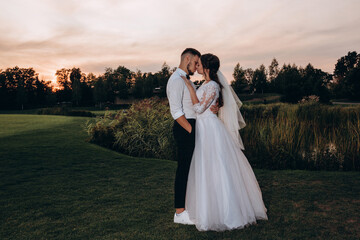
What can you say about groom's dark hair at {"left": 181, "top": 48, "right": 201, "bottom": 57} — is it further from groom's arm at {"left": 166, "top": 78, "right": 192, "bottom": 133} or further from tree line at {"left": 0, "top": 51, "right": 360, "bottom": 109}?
tree line at {"left": 0, "top": 51, "right": 360, "bottom": 109}

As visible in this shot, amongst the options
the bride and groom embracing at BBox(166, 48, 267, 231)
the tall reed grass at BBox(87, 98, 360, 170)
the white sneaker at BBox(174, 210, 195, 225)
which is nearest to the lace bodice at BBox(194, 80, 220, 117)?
the bride and groom embracing at BBox(166, 48, 267, 231)

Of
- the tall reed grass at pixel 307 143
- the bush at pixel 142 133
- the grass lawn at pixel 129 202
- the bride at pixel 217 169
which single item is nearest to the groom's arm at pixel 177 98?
the bride at pixel 217 169

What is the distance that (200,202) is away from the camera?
3459 mm

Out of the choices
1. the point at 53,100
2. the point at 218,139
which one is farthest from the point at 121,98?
the point at 218,139

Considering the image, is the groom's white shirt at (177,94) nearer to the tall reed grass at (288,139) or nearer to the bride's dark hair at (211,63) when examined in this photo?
the bride's dark hair at (211,63)

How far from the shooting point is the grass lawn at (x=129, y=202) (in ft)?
11.6

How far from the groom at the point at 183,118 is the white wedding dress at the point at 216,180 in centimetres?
9

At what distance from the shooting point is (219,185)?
137 inches

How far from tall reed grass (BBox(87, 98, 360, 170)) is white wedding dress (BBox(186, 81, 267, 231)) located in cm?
432

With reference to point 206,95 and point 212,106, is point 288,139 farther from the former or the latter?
point 206,95

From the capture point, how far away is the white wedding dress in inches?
134

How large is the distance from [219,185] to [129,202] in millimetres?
1984

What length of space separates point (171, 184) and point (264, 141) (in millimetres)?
3720

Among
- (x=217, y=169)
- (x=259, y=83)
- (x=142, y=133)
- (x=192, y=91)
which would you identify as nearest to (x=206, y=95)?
(x=192, y=91)
